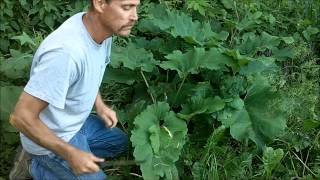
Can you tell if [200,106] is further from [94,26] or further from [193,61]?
[94,26]

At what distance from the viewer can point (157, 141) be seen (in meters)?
2.95

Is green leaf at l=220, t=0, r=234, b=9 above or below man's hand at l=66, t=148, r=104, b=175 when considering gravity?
below

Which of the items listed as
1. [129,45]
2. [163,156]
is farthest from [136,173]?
[129,45]

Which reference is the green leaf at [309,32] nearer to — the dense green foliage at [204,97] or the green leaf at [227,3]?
the dense green foliage at [204,97]

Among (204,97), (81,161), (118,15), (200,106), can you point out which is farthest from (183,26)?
(81,161)

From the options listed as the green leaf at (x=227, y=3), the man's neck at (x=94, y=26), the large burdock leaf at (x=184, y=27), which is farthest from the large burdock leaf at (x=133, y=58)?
the green leaf at (x=227, y=3)

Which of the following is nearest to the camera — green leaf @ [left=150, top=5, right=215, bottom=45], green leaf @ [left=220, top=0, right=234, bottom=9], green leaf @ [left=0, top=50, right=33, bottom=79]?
green leaf @ [left=0, top=50, right=33, bottom=79]

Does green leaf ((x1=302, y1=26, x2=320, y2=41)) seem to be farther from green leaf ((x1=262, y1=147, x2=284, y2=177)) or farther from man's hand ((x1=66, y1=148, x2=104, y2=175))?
man's hand ((x1=66, y1=148, x2=104, y2=175))

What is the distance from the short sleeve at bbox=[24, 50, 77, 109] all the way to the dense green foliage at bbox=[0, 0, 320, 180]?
0.67m

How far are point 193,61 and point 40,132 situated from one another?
120 centimetres

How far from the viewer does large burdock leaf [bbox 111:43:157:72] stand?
337cm

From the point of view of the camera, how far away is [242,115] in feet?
10.8

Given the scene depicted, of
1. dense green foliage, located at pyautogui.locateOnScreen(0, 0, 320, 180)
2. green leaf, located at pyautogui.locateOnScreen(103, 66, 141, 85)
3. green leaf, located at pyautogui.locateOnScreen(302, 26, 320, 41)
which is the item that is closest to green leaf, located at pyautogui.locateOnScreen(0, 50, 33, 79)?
dense green foliage, located at pyautogui.locateOnScreen(0, 0, 320, 180)

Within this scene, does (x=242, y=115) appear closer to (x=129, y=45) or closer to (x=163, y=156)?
(x=163, y=156)
